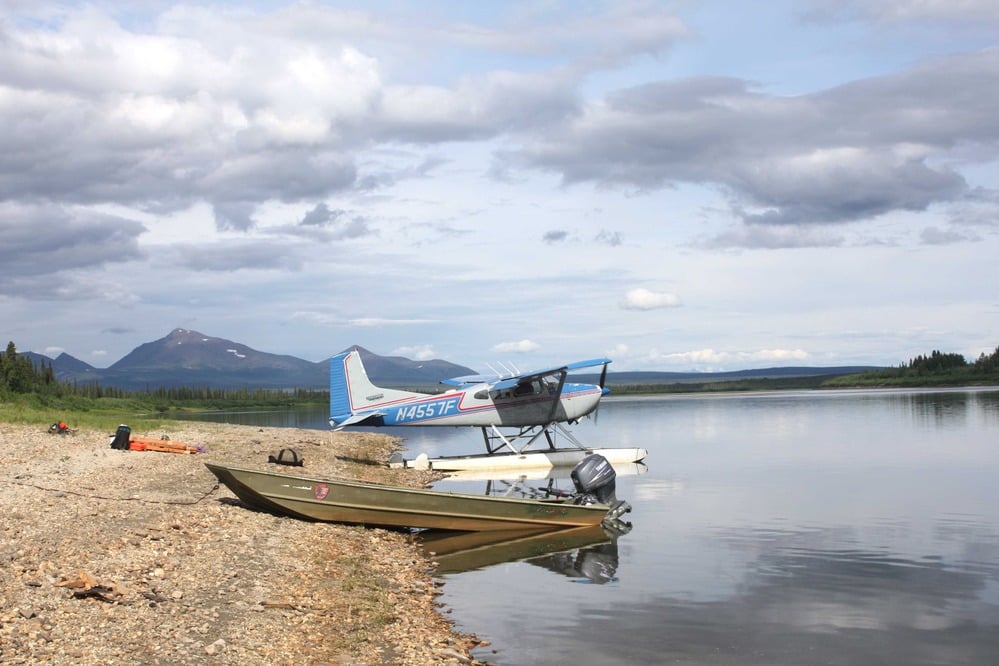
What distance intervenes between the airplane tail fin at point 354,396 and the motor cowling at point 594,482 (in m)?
11.1

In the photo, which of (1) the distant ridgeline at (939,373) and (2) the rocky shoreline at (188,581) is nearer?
(2) the rocky shoreline at (188,581)

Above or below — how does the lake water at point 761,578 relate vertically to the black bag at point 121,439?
below

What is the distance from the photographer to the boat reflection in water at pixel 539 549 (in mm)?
13984

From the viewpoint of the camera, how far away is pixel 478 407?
28.1 m

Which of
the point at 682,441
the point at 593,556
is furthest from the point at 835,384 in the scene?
the point at 593,556

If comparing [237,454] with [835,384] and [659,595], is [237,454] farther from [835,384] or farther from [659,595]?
[835,384]

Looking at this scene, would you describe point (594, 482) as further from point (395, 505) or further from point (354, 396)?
point (354, 396)

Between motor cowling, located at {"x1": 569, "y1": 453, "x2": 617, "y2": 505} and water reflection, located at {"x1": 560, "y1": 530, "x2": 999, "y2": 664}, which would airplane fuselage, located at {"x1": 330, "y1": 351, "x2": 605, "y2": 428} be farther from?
water reflection, located at {"x1": 560, "y1": 530, "x2": 999, "y2": 664}

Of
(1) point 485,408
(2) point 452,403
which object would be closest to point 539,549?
(2) point 452,403

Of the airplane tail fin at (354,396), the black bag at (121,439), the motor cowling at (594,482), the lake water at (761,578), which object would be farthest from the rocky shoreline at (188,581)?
the airplane tail fin at (354,396)

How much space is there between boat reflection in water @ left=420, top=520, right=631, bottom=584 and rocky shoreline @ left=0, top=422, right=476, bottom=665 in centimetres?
56

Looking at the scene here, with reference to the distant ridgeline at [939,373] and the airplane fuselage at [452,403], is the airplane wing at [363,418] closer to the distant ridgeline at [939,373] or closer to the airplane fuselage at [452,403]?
the airplane fuselage at [452,403]

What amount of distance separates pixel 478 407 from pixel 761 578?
15.8 metres

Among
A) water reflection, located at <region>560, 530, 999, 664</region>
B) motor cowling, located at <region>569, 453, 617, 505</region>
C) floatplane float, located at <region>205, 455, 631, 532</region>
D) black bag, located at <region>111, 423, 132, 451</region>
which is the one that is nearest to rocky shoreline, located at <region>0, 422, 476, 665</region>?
floatplane float, located at <region>205, 455, 631, 532</region>
